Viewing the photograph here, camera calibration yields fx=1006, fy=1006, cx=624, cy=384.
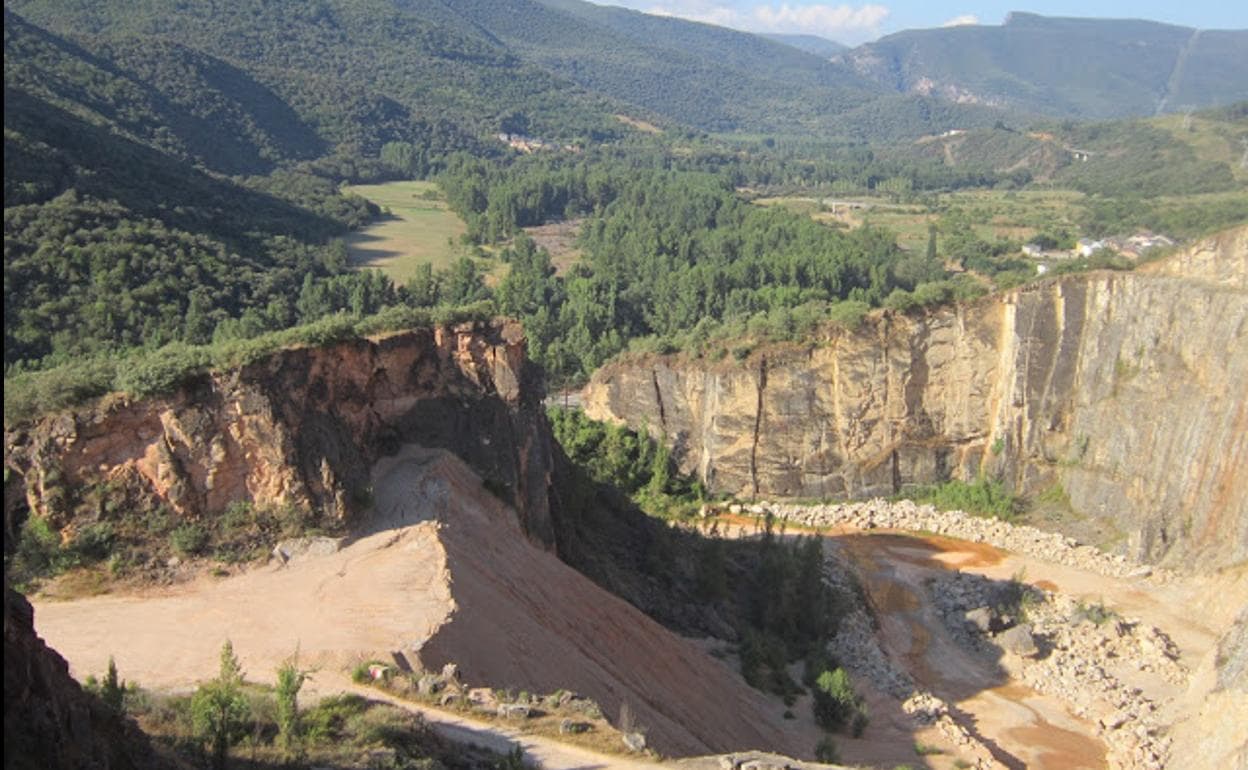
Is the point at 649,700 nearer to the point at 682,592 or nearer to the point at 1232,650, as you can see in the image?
the point at 682,592

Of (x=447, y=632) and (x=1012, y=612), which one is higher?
(x=447, y=632)

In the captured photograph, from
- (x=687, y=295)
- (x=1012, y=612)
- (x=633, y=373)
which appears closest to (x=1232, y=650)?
(x=1012, y=612)

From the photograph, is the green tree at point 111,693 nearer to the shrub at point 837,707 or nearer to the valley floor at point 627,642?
the valley floor at point 627,642

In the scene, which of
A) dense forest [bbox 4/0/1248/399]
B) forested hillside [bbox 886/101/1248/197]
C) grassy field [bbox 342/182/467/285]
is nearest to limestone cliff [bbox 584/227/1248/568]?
dense forest [bbox 4/0/1248/399]

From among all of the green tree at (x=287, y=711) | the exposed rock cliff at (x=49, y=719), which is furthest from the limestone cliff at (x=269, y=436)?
the exposed rock cliff at (x=49, y=719)

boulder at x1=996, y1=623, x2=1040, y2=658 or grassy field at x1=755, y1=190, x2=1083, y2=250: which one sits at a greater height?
grassy field at x1=755, y1=190, x2=1083, y2=250

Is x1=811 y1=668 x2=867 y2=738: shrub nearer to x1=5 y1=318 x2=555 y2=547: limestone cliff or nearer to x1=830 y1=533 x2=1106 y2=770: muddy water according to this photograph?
x1=830 y1=533 x2=1106 y2=770: muddy water
